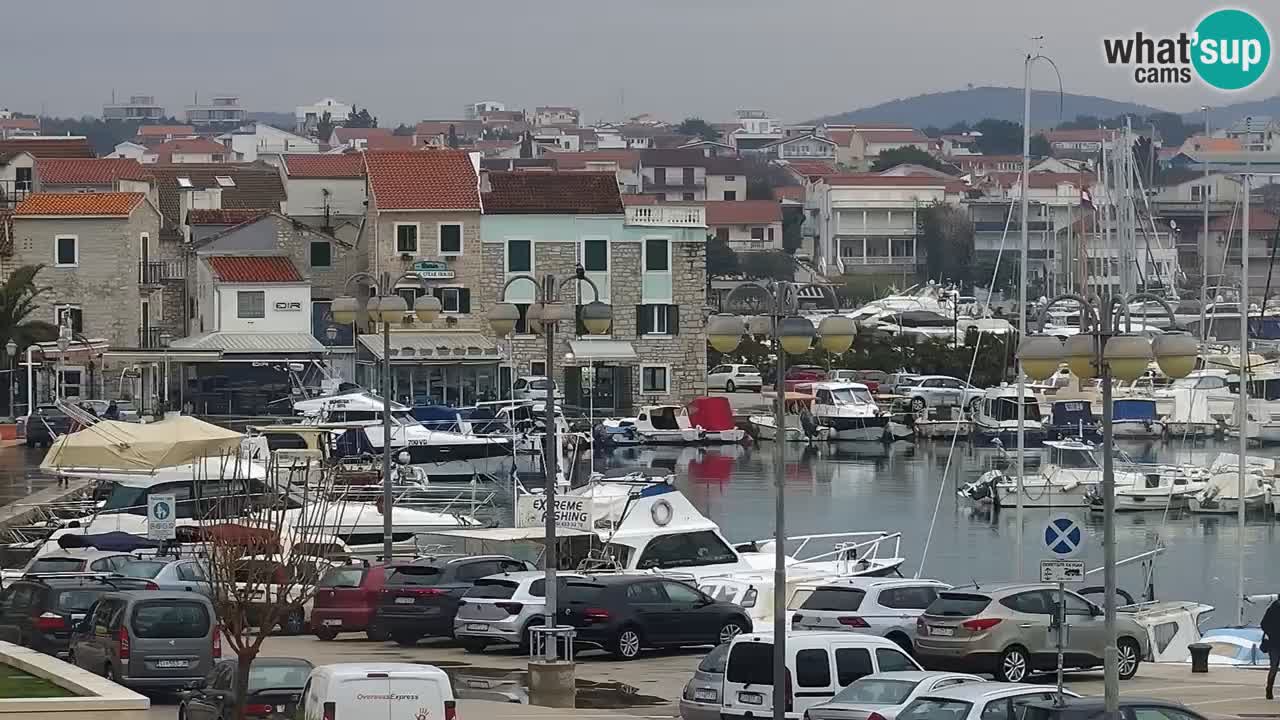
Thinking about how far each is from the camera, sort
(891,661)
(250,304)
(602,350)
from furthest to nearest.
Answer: (602,350), (250,304), (891,661)

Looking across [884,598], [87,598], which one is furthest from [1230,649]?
[87,598]

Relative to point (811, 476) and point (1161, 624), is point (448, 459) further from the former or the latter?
point (1161, 624)

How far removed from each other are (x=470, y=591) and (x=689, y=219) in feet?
191

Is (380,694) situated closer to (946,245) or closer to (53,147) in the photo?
(53,147)

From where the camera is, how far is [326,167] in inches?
3553

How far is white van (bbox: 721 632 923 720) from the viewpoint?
21984 millimetres

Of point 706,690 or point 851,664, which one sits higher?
point 851,664

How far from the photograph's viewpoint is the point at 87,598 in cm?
2684

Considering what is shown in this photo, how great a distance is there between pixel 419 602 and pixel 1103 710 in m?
12.6

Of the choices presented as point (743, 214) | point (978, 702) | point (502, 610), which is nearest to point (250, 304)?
point (502, 610)

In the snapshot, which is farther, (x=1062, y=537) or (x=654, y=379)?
(x=654, y=379)

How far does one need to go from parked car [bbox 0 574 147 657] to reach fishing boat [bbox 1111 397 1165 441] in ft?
221

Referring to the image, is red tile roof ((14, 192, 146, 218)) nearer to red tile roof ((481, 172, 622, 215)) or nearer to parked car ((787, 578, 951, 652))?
red tile roof ((481, 172, 622, 215))

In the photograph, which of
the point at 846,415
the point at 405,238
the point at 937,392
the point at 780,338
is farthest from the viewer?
the point at 937,392
